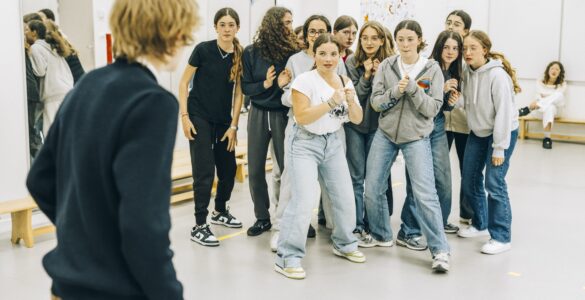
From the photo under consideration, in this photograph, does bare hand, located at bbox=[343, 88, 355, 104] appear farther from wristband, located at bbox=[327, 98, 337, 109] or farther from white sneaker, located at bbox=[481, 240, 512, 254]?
white sneaker, located at bbox=[481, 240, 512, 254]

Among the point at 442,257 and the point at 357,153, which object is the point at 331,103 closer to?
the point at 357,153

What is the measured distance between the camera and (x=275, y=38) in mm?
4043

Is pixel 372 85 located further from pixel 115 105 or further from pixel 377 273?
pixel 115 105

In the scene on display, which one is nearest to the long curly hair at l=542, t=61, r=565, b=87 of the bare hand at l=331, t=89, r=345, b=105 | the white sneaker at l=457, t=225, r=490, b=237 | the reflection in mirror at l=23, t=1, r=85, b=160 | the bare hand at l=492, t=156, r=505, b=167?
the white sneaker at l=457, t=225, r=490, b=237

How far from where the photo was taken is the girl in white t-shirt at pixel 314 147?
11.4 ft

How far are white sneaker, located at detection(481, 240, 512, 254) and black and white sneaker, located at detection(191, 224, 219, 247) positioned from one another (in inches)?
69.4

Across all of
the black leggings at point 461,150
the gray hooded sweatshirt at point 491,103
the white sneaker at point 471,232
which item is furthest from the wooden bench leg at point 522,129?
the gray hooded sweatshirt at point 491,103

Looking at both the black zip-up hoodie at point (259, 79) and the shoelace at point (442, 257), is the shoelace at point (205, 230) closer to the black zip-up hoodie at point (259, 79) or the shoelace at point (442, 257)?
the black zip-up hoodie at point (259, 79)

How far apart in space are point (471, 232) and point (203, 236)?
1.88 m

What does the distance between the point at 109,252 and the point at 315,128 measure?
2.28 metres

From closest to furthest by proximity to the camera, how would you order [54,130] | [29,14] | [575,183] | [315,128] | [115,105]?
[115,105] < [54,130] < [315,128] < [29,14] < [575,183]

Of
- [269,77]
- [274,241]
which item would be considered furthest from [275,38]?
[274,241]

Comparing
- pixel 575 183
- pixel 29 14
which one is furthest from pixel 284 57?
pixel 575 183

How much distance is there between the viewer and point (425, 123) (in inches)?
146
